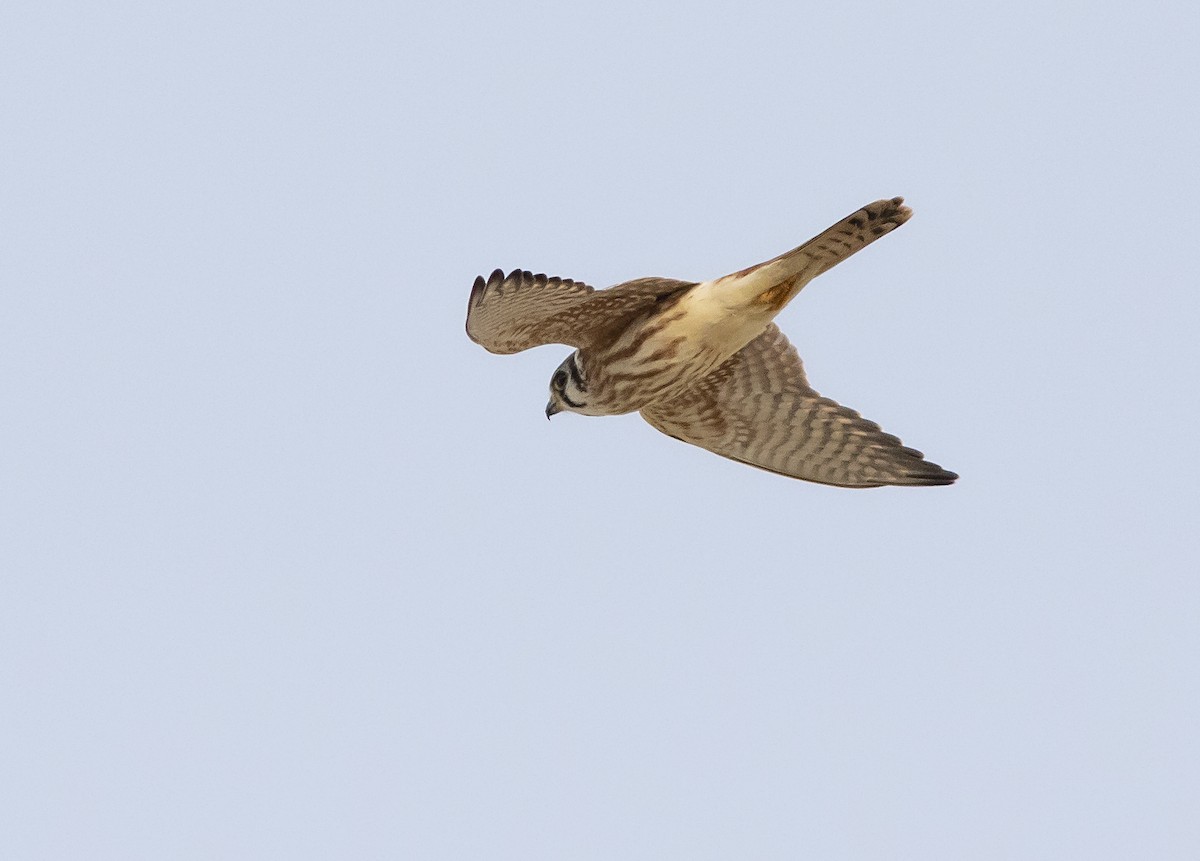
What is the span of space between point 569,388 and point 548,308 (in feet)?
2.13

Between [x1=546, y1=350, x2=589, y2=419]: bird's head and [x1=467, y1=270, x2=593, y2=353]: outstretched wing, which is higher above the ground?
[x1=467, y1=270, x2=593, y2=353]: outstretched wing

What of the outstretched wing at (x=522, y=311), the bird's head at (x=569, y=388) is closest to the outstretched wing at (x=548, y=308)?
the outstretched wing at (x=522, y=311)

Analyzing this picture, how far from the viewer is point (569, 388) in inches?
314

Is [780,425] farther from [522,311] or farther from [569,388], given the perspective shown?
[522,311]

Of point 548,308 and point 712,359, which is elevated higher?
point 548,308

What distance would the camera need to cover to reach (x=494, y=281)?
23.8 feet

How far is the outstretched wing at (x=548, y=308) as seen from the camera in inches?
287

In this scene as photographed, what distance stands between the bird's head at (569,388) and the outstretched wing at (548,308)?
14cm

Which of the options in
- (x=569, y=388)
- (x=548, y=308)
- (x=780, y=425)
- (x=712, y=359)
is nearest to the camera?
(x=548, y=308)

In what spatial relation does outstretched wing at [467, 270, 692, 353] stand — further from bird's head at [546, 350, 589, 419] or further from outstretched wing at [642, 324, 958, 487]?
outstretched wing at [642, 324, 958, 487]

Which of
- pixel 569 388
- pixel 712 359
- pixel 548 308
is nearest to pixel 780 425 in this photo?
pixel 712 359

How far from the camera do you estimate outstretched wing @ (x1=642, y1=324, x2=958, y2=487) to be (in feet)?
26.0

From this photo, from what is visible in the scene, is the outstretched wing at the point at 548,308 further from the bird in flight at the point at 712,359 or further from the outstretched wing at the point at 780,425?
the outstretched wing at the point at 780,425

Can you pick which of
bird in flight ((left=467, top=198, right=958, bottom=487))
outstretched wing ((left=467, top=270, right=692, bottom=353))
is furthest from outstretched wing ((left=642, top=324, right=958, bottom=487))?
outstretched wing ((left=467, top=270, right=692, bottom=353))
